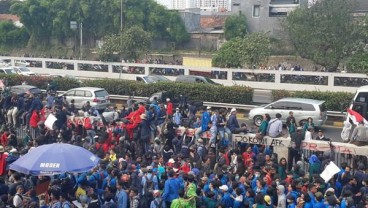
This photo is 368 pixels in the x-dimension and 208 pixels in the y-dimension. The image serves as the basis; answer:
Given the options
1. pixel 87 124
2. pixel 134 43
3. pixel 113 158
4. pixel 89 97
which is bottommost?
pixel 113 158

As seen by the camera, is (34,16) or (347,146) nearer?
(347,146)

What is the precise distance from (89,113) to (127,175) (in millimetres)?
7011

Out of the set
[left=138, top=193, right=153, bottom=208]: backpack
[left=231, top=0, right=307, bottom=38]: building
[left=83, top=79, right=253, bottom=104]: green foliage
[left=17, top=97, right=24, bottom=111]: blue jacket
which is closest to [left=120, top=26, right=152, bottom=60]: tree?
[left=83, top=79, right=253, bottom=104]: green foliage

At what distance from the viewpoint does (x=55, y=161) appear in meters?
10.7

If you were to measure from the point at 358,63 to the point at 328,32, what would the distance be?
4.06 meters

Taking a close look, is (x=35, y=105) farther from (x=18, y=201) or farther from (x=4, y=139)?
(x=18, y=201)

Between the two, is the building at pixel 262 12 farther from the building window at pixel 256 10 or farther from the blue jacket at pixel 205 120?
the blue jacket at pixel 205 120

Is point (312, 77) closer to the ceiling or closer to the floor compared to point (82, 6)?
closer to the floor

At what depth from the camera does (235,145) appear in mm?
15500

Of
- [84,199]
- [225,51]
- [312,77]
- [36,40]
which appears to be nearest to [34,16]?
[36,40]

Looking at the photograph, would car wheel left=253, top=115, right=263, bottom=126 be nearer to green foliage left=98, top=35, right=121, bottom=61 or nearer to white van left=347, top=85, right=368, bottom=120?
white van left=347, top=85, right=368, bottom=120

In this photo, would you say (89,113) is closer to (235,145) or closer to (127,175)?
(235,145)

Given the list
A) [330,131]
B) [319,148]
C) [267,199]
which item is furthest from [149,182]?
[330,131]

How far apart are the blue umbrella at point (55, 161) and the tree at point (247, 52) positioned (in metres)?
26.6
